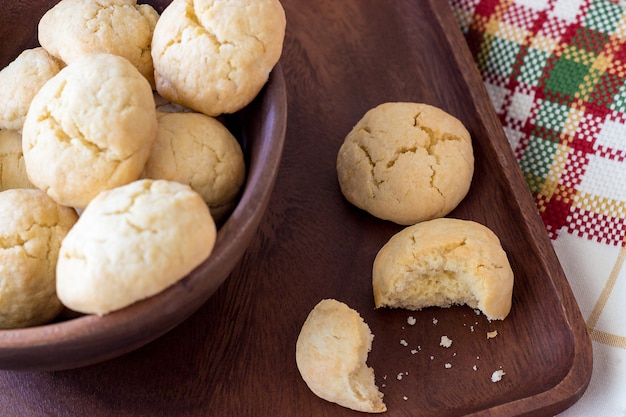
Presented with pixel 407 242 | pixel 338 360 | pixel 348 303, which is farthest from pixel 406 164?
pixel 338 360

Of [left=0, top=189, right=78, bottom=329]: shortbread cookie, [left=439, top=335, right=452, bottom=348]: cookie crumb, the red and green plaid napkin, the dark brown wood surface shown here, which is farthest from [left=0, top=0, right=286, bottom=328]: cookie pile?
the red and green plaid napkin

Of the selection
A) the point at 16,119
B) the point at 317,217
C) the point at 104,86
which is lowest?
the point at 317,217

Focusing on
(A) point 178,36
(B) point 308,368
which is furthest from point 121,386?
(A) point 178,36

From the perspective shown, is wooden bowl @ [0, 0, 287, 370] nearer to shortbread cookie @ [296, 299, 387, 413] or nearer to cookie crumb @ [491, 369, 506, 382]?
shortbread cookie @ [296, 299, 387, 413]

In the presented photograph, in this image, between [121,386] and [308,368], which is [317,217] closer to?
[308,368]

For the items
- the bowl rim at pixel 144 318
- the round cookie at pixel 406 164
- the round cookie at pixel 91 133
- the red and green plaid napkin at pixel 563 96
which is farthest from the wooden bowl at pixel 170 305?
the red and green plaid napkin at pixel 563 96
